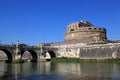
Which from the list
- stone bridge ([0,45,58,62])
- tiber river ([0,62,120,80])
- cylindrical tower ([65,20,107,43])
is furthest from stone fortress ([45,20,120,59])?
tiber river ([0,62,120,80])

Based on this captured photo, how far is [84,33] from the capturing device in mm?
67250

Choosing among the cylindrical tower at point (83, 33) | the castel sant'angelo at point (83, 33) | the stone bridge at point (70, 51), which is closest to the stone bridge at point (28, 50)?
the stone bridge at point (70, 51)

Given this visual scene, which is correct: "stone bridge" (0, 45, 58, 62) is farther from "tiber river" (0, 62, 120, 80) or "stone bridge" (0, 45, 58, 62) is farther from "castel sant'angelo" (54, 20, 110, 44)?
"tiber river" (0, 62, 120, 80)

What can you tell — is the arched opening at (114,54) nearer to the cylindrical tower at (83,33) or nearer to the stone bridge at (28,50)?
the cylindrical tower at (83,33)

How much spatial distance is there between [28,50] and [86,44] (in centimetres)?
1333

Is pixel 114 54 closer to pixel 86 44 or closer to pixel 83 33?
pixel 86 44

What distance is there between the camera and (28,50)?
5903cm

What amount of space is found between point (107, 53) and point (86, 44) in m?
8.22

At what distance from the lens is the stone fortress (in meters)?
50.7

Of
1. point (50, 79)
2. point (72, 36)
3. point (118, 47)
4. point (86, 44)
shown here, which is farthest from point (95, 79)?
point (72, 36)

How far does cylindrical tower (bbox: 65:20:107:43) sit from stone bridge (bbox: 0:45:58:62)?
692 cm

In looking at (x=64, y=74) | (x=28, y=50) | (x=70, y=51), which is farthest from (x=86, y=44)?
(x=64, y=74)

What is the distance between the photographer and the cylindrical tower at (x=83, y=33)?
6270 centimetres

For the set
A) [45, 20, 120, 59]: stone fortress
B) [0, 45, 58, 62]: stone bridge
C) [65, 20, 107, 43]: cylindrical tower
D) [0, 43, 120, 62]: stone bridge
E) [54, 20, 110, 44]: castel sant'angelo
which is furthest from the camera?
[65, 20, 107, 43]: cylindrical tower
